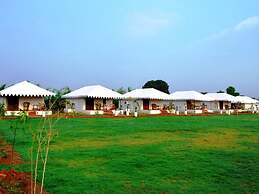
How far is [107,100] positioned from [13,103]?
1199 cm

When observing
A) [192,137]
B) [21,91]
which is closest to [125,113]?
[21,91]

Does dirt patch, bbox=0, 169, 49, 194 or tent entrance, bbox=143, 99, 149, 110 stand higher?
tent entrance, bbox=143, 99, 149, 110

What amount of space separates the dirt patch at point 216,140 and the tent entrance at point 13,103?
81.9ft

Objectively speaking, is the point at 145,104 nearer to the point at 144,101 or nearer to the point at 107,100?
the point at 144,101

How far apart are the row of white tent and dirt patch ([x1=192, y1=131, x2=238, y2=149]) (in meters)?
14.9

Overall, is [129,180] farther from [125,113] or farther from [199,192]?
[125,113]

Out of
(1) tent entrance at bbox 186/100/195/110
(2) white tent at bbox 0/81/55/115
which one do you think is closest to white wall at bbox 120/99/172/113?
(1) tent entrance at bbox 186/100/195/110

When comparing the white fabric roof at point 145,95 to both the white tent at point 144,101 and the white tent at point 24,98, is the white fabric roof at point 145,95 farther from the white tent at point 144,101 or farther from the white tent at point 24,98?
the white tent at point 24,98

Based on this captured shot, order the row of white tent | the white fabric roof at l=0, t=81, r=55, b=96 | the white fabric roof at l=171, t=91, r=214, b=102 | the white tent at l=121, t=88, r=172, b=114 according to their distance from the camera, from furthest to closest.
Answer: the white fabric roof at l=171, t=91, r=214, b=102, the white tent at l=121, t=88, r=172, b=114, the row of white tent, the white fabric roof at l=0, t=81, r=55, b=96

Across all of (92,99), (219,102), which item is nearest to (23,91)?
(92,99)

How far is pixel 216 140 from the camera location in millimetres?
17156

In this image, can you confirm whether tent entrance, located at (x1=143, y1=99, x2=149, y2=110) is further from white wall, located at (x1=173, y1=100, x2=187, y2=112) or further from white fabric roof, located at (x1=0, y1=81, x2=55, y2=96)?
white fabric roof, located at (x1=0, y1=81, x2=55, y2=96)

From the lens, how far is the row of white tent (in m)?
38.1

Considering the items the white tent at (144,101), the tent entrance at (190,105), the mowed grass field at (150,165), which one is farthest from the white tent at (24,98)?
the tent entrance at (190,105)
